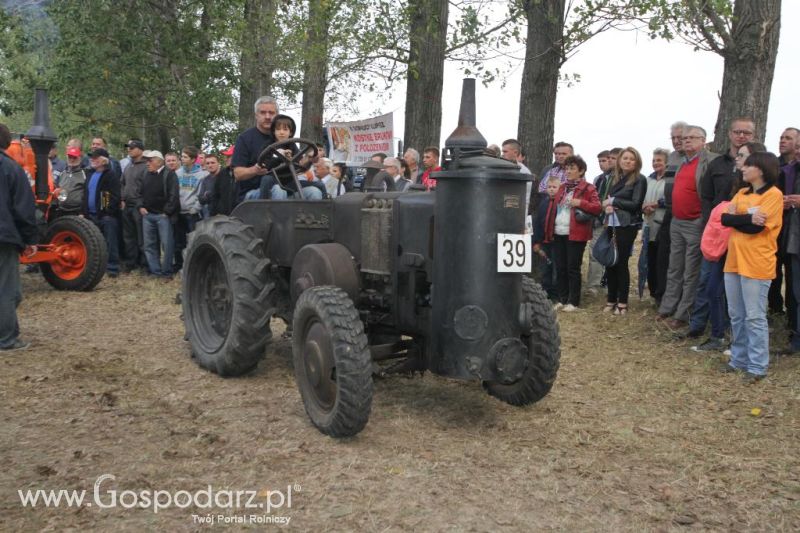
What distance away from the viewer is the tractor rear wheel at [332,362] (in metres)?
4.12

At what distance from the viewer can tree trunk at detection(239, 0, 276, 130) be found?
17656mm

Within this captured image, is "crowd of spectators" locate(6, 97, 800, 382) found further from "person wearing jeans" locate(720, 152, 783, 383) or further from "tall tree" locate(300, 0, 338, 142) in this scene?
"tall tree" locate(300, 0, 338, 142)

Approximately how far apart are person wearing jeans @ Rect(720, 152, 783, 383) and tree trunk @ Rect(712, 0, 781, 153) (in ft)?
8.76

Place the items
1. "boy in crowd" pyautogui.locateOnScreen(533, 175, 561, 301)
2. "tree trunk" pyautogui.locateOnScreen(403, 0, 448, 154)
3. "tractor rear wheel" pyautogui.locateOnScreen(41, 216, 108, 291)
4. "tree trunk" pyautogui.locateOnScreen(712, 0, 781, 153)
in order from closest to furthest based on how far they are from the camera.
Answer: "tree trunk" pyautogui.locateOnScreen(712, 0, 781, 153), "boy in crowd" pyautogui.locateOnScreen(533, 175, 561, 301), "tractor rear wheel" pyautogui.locateOnScreen(41, 216, 108, 291), "tree trunk" pyautogui.locateOnScreen(403, 0, 448, 154)

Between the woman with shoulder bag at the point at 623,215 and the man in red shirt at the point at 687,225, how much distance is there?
2.29 feet

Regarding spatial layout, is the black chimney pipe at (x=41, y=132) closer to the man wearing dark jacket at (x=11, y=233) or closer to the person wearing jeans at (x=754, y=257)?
the man wearing dark jacket at (x=11, y=233)

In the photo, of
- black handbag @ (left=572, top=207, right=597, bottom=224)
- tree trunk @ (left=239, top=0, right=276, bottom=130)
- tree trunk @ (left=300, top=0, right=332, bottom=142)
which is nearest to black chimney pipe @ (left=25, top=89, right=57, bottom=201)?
black handbag @ (left=572, top=207, right=597, bottom=224)

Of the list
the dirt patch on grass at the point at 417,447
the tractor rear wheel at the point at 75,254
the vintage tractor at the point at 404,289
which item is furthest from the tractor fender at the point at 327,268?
the tractor rear wheel at the point at 75,254

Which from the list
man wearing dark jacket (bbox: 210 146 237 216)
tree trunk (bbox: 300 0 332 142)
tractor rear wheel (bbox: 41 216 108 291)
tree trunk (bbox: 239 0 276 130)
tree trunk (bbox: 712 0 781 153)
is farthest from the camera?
tree trunk (bbox: 239 0 276 130)

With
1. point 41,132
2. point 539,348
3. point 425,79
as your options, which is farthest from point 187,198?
point 539,348

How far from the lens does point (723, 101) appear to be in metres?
8.89

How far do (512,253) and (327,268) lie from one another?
50.5 inches

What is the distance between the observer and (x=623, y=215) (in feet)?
28.2

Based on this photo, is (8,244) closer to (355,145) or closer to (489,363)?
(489,363)
